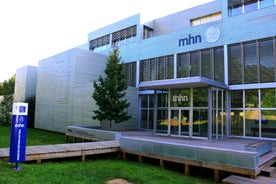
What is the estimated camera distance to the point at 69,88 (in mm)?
22250

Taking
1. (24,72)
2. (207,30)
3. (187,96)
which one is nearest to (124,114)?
(187,96)

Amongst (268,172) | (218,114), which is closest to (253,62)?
(218,114)

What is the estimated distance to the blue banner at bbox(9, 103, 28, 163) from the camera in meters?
6.96

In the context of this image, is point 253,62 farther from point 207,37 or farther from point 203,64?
point 207,37

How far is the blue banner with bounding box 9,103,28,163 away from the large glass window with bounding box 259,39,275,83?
496 inches

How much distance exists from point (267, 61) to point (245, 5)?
4.29 meters

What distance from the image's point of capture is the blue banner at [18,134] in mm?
6957

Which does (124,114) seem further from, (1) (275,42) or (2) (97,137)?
(1) (275,42)

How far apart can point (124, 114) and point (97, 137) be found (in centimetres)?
344

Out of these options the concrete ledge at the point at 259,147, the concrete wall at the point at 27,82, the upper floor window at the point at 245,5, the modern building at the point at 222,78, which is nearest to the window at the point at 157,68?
the modern building at the point at 222,78

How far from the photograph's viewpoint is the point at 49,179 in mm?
6367

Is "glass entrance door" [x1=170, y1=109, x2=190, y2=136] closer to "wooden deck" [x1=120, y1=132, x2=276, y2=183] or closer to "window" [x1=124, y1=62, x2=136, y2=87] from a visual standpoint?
"wooden deck" [x1=120, y1=132, x2=276, y2=183]

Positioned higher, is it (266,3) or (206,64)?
(266,3)

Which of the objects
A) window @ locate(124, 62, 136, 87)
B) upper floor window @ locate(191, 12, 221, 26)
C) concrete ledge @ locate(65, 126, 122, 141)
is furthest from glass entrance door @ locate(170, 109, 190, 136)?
upper floor window @ locate(191, 12, 221, 26)
